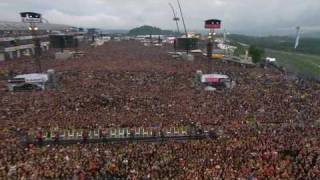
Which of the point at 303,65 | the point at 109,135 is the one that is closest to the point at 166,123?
the point at 109,135

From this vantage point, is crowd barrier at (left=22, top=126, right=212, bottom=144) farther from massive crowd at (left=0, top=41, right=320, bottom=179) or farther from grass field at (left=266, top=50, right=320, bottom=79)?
grass field at (left=266, top=50, right=320, bottom=79)

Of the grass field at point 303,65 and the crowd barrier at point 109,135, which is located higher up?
the crowd barrier at point 109,135

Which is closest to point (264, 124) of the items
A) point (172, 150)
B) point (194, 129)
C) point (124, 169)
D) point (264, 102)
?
point (194, 129)

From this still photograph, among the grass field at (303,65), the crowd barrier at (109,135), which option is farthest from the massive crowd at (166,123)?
the grass field at (303,65)

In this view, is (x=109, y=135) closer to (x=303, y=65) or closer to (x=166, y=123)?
(x=166, y=123)

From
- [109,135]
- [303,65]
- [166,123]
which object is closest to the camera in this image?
[109,135]

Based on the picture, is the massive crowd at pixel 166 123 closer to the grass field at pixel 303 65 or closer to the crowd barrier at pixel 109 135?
the crowd barrier at pixel 109 135

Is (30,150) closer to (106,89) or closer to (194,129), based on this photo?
(194,129)

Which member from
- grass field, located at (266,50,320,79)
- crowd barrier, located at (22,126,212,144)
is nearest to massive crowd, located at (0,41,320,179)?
crowd barrier, located at (22,126,212,144)

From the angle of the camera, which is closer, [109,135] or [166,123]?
[109,135]

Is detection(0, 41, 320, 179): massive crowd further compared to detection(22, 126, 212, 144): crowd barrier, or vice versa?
detection(22, 126, 212, 144): crowd barrier
